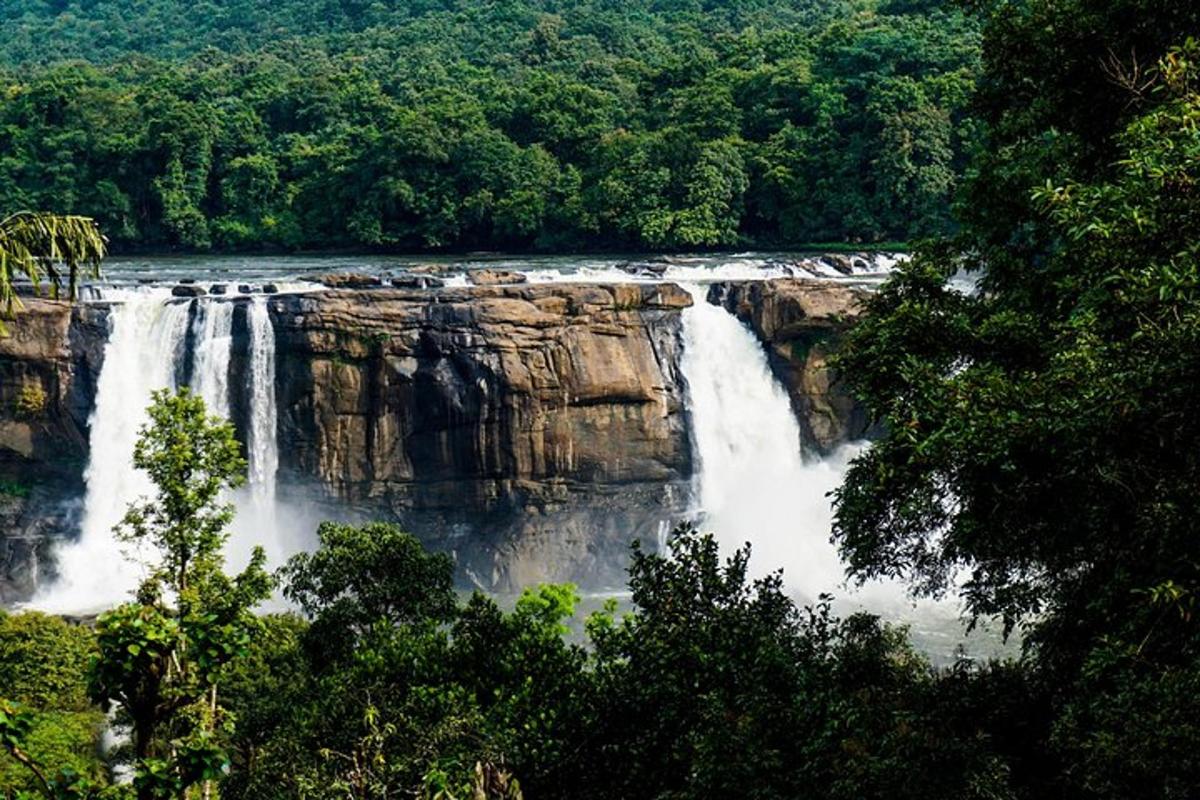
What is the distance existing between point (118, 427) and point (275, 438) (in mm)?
3242

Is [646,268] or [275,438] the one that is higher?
[646,268]

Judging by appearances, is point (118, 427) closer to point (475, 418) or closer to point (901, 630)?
point (475, 418)

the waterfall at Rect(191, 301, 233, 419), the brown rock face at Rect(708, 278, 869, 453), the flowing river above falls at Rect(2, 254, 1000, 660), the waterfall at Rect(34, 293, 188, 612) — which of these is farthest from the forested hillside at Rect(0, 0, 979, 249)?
the waterfall at Rect(34, 293, 188, 612)

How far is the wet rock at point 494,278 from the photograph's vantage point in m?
32.0

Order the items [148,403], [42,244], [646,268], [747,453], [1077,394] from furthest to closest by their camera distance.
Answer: [646,268]
[747,453]
[148,403]
[42,244]
[1077,394]

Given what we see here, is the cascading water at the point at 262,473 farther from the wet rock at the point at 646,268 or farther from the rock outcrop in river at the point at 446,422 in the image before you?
the wet rock at the point at 646,268

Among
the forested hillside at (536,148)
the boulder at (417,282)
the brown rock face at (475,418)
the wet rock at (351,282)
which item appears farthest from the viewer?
the forested hillside at (536,148)

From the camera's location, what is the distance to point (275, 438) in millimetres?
28797

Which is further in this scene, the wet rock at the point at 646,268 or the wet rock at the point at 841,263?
the wet rock at the point at 841,263

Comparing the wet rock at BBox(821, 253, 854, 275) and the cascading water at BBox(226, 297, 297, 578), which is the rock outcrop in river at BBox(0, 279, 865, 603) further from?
the wet rock at BBox(821, 253, 854, 275)

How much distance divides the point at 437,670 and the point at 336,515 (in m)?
16.7

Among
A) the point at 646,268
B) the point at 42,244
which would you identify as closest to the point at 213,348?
the point at 646,268

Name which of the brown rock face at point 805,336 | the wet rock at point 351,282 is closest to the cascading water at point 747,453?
the brown rock face at point 805,336

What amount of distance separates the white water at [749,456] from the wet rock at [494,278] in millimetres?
4408
